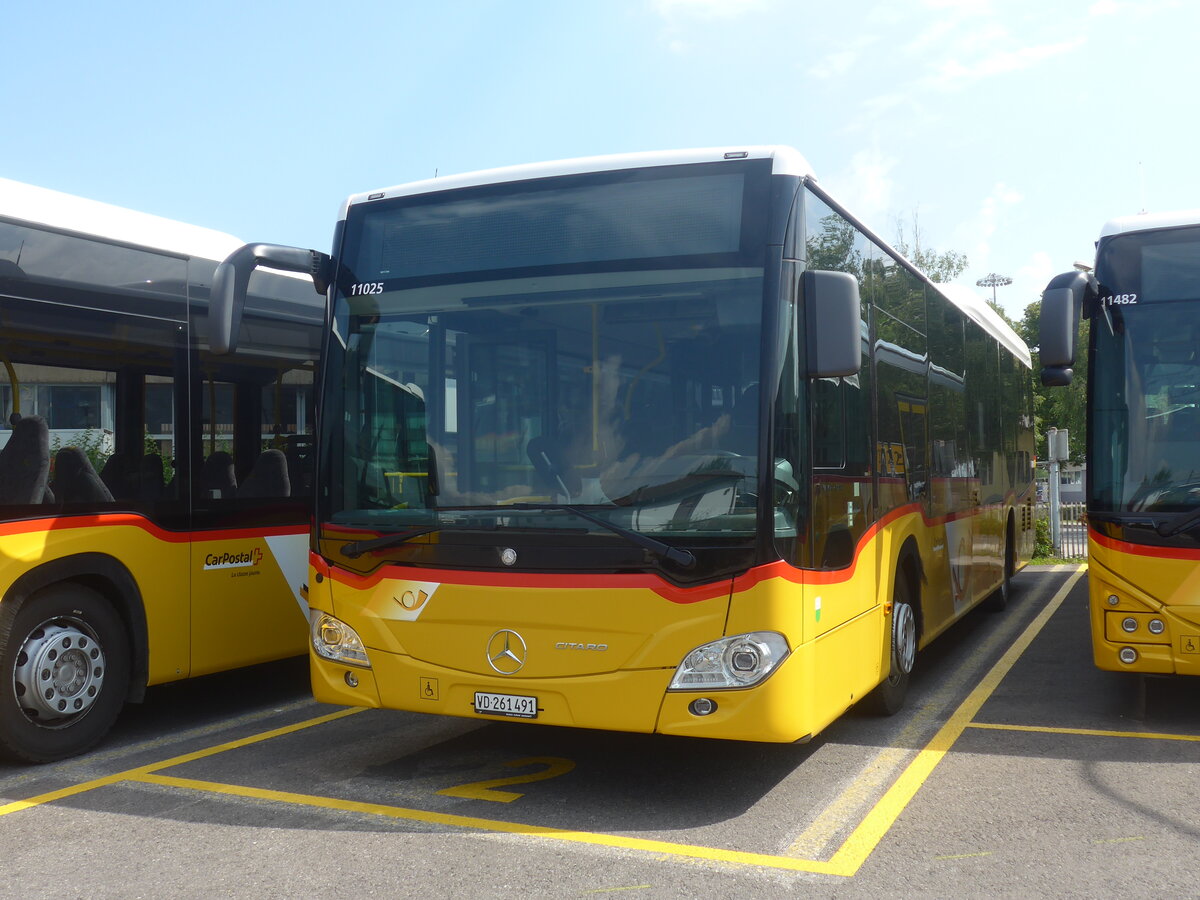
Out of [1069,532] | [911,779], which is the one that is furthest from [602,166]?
[1069,532]

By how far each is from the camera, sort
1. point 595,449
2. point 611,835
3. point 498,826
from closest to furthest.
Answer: point 611,835
point 498,826
point 595,449

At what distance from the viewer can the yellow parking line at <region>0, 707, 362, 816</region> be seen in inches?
229

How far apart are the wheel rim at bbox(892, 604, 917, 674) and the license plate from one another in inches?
111

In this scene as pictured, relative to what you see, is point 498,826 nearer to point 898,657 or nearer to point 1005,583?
point 898,657

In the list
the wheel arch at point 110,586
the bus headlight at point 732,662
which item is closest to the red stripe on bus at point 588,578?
the bus headlight at point 732,662

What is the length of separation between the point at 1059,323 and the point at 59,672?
599 cm

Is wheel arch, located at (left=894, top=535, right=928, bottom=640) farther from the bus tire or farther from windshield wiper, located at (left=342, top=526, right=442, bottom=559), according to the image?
the bus tire

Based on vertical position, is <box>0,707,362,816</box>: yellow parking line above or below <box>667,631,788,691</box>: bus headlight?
below

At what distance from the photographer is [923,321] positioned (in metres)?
8.77

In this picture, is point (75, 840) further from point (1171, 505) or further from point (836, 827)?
point (1171, 505)

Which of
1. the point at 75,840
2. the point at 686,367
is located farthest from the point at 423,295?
the point at 75,840

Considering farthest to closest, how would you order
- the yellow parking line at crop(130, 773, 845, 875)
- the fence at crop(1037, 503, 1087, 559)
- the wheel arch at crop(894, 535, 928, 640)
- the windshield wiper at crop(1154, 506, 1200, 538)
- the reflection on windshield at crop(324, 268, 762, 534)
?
the fence at crop(1037, 503, 1087, 559) < the wheel arch at crop(894, 535, 928, 640) < the windshield wiper at crop(1154, 506, 1200, 538) < the reflection on windshield at crop(324, 268, 762, 534) < the yellow parking line at crop(130, 773, 845, 875)

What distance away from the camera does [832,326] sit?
541 centimetres

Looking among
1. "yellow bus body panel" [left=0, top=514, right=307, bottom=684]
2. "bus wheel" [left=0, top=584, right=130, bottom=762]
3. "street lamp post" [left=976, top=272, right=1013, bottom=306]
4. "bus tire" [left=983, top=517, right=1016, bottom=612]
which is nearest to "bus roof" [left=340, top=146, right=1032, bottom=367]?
"yellow bus body panel" [left=0, top=514, right=307, bottom=684]
